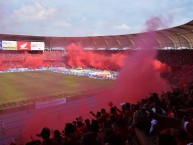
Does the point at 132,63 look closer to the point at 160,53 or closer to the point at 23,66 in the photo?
the point at 160,53

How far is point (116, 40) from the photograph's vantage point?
58.1 meters

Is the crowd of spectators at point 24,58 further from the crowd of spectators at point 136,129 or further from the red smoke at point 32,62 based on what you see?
the crowd of spectators at point 136,129

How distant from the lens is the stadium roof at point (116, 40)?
4259 cm

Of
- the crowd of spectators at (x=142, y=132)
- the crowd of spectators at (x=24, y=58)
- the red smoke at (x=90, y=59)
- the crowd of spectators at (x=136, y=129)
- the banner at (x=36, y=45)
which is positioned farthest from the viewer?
the banner at (x=36, y=45)

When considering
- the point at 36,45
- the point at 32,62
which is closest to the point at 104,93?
the point at 32,62

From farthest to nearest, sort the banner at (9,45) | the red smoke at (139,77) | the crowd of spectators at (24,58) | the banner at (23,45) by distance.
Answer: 1. the crowd of spectators at (24,58)
2. the banner at (23,45)
3. the banner at (9,45)
4. the red smoke at (139,77)

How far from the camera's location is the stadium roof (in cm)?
4259

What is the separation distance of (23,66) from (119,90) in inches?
1585

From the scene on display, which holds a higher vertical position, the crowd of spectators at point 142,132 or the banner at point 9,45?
the banner at point 9,45

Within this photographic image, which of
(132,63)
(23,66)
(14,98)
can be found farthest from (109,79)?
(23,66)

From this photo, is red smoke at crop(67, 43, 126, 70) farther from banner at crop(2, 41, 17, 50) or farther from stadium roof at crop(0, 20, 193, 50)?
banner at crop(2, 41, 17, 50)

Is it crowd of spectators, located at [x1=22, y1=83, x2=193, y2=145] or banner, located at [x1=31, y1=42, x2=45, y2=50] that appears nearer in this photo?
crowd of spectators, located at [x1=22, y1=83, x2=193, y2=145]

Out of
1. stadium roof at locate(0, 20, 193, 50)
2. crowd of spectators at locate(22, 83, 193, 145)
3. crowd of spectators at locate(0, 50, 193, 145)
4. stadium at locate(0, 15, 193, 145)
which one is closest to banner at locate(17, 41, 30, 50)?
stadium at locate(0, 15, 193, 145)

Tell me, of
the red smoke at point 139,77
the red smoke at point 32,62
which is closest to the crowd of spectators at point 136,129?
the red smoke at point 139,77
